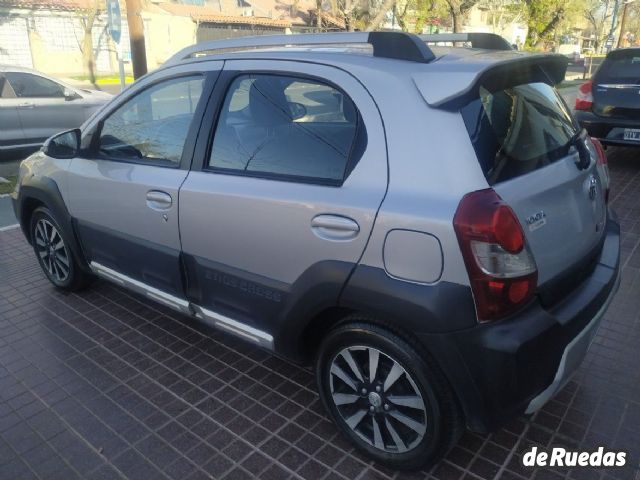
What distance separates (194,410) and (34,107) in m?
7.51

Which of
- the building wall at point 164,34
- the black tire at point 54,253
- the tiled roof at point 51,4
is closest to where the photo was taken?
the black tire at point 54,253

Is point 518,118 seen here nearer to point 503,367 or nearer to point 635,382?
point 503,367

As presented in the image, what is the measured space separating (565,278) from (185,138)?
6.39ft

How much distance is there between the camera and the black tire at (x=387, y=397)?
2113 millimetres

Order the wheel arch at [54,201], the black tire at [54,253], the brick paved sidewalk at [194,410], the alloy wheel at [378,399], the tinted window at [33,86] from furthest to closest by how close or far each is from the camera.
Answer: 1. the tinted window at [33,86]
2. the black tire at [54,253]
3. the wheel arch at [54,201]
4. the brick paved sidewalk at [194,410]
5. the alloy wheel at [378,399]

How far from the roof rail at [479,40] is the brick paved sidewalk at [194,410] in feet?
6.06

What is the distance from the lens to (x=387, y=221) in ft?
6.68

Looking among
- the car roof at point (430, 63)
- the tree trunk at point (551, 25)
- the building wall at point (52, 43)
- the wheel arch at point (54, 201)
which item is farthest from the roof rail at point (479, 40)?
the building wall at point (52, 43)

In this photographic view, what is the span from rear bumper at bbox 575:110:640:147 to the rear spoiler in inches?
208

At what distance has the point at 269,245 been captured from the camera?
8.02 ft

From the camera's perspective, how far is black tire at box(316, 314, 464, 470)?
2113 millimetres

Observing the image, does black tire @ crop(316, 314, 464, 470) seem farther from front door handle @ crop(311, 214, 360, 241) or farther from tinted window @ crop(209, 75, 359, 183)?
tinted window @ crop(209, 75, 359, 183)

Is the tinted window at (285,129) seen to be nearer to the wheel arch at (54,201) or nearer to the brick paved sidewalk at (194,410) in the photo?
the brick paved sidewalk at (194,410)

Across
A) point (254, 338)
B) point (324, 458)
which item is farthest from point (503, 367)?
point (254, 338)
